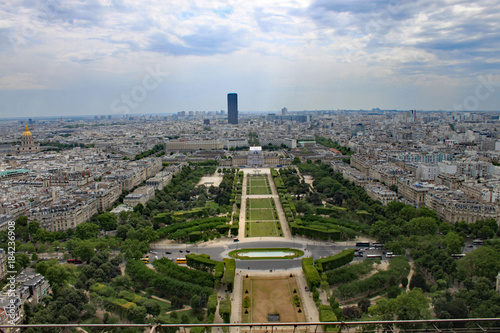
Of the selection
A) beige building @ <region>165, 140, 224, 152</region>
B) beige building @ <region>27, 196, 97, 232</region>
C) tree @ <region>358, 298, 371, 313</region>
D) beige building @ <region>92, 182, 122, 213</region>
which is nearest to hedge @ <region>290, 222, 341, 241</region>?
tree @ <region>358, 298, 371, 313</region>

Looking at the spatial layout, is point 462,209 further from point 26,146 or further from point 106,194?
point 26,146

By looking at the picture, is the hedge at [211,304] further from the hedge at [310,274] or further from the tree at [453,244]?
the tree at [453,244]

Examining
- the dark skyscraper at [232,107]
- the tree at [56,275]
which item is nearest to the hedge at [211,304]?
the tree at [56,275]

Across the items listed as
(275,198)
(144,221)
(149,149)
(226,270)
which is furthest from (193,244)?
(149,149)

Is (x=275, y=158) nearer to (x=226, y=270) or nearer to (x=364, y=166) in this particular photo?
(x=364, y=166)

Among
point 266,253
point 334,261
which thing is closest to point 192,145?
point 266,253

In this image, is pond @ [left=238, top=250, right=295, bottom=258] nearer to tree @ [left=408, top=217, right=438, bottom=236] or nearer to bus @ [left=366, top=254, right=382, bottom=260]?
bus @ [left=366, top=254, right=382, bottom=260]
